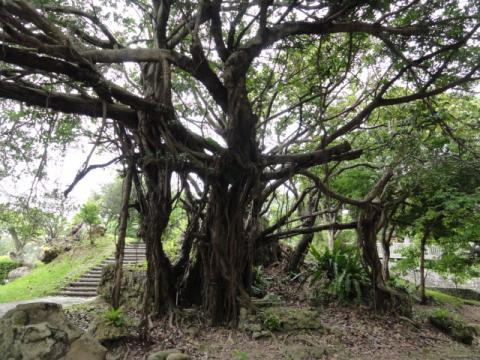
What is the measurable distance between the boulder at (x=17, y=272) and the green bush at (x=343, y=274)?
37.1 ft

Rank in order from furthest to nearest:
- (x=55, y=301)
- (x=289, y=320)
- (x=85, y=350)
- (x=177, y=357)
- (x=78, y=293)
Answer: (x=78, y=293)
(x=55, y=301)
(x=289, y=320)
(x=177, y=357)
(x=85, y=350)

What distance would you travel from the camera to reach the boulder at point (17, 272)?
41.7 feet

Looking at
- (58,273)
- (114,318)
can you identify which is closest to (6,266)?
(58,273)

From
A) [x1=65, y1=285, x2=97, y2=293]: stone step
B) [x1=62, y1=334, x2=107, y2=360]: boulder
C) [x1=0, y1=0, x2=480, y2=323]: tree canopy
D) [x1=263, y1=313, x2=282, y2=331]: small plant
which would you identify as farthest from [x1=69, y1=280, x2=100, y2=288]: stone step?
[x1=62, y1=334, x2=107, y2=360]: boulder

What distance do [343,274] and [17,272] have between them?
1223cm

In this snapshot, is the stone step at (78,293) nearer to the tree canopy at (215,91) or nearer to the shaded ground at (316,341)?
the shaded ground at (316,341)

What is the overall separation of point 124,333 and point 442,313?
4.86m

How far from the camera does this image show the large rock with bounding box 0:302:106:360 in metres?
2.57

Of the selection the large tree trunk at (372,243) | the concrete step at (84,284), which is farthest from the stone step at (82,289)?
the large tree trunk at (372,243)

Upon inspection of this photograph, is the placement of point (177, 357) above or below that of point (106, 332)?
below

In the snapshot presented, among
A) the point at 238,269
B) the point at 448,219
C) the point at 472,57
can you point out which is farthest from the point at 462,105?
the point at 238,269

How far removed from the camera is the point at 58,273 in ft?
34.1

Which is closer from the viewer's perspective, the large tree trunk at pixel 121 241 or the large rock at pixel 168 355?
the large rock at pixel 168 355

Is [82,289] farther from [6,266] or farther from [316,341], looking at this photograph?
[6,266]
